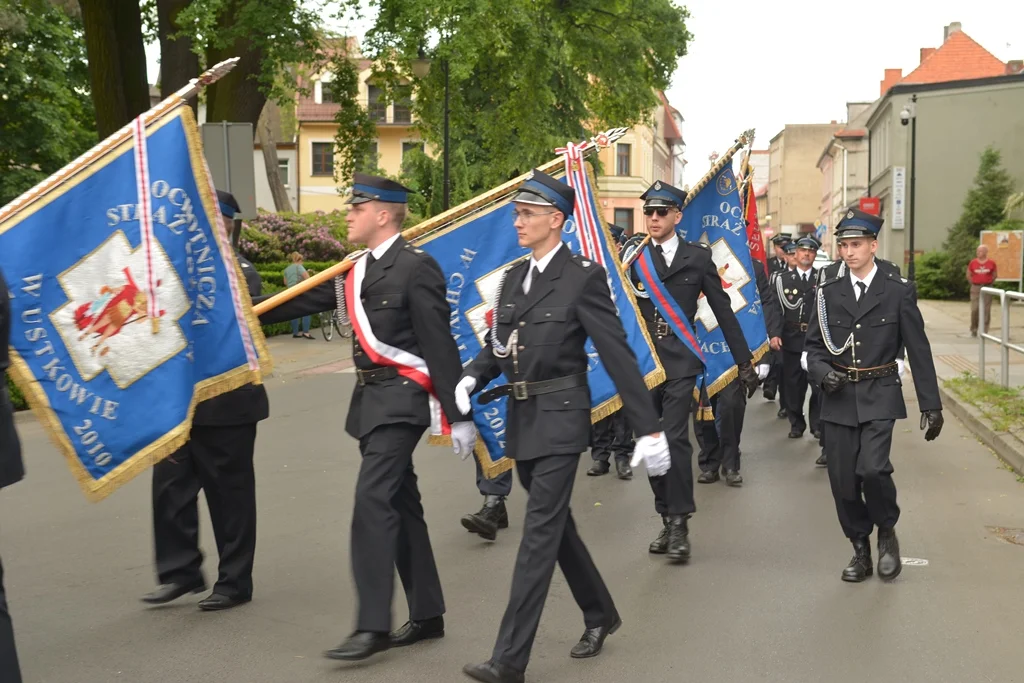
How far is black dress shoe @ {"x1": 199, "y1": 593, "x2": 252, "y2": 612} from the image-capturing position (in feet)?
20.0

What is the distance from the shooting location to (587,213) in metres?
7.16

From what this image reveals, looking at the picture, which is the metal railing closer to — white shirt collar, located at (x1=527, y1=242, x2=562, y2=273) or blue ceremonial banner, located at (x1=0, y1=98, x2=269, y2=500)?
white shirt collar, located at (x1=527, y1=242, x2=562, y2=273)

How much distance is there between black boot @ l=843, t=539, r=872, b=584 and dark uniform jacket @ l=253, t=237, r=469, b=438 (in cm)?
251

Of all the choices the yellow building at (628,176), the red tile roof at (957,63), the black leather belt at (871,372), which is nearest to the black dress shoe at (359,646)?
the black leather belt at (871,372)

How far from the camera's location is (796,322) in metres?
12.9

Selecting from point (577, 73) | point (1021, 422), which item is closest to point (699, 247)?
point (1021, 422)

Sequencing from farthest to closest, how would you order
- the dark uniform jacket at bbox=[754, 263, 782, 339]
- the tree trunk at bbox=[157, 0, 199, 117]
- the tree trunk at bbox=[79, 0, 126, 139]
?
the tree trunk at bbox=[157, 0, 199, 117], the tree trunk at bbox=[79, 0, 126, 139], the dark uniform jacket at bbox=[754, 263, 782, 339]

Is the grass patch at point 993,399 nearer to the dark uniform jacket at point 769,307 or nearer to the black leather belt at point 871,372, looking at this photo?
the dark uniform jacket at point 769,307

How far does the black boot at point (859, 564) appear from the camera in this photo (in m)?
6.77

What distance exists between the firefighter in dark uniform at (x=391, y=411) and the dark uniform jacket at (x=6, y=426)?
4.69ft

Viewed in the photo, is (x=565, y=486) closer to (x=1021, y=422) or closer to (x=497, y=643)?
(x=497, y=643)

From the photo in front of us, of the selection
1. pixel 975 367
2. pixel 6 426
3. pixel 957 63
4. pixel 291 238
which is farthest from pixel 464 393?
pixel 957 63

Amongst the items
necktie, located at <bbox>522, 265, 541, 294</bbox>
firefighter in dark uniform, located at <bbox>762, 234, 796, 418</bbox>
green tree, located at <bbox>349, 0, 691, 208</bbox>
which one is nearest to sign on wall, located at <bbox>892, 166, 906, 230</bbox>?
green tree, located at <bbox>349, 0, 691, 208</bbox>

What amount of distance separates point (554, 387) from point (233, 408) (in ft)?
5.58
